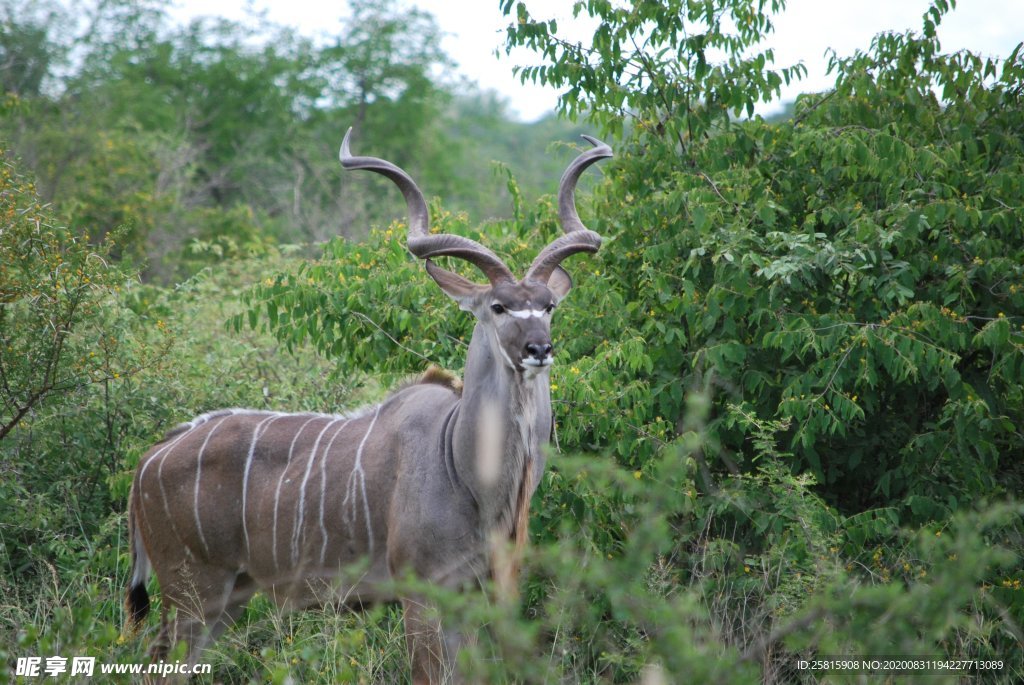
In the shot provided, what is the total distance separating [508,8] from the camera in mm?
4258

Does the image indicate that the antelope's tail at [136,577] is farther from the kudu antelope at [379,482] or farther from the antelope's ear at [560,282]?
the antelope's ear at [560,282]

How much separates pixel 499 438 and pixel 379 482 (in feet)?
1.65

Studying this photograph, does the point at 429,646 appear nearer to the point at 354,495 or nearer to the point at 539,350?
the point at 354,495

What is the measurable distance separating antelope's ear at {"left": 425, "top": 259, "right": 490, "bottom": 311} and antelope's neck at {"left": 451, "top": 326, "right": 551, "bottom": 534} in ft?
0.61

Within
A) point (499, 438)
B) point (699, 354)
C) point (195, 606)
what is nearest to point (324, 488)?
point (195, 606)

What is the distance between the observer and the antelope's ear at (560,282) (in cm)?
362

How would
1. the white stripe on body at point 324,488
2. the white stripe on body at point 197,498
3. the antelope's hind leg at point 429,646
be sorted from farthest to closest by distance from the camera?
the white stripe on body at point 197,498 → the white stripe on body at point 324,488 → the antelope's hind leg at point 429,646

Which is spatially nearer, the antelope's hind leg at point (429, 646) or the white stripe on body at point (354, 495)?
the antelope's hind leg at point (429, 646)

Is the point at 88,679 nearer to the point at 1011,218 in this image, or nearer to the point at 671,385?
the point at 671,385

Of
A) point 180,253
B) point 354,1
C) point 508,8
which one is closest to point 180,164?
point 180,253

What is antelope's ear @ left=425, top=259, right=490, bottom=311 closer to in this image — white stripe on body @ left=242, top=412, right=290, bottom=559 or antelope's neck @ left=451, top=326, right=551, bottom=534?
antelope's neck @ left=451, top=326, right=551, bottom=534

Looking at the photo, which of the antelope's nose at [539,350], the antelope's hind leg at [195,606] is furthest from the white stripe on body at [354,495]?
the antelope's nose at [539,350]

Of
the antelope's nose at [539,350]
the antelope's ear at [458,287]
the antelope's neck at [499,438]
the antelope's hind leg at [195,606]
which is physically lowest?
the antelope's hind leg at [195,606]

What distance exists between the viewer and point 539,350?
3.05m
